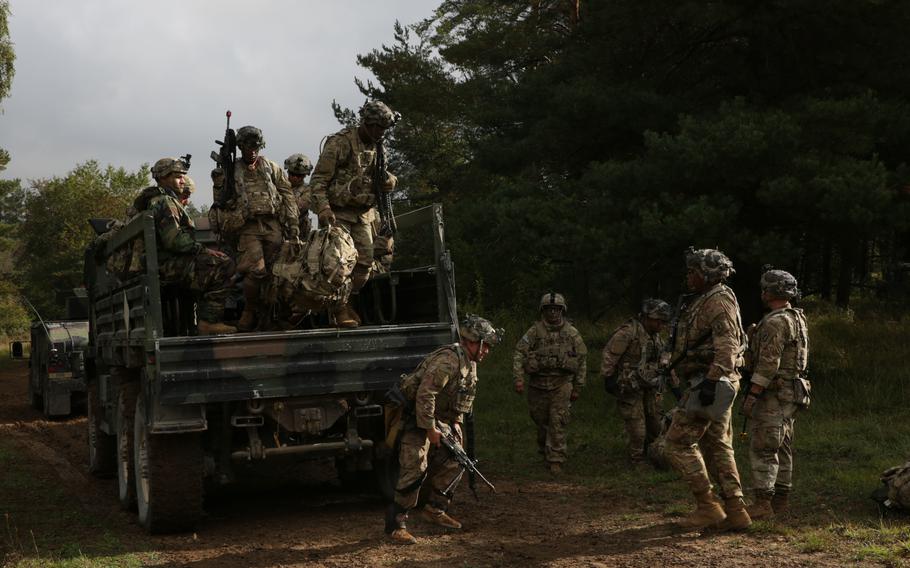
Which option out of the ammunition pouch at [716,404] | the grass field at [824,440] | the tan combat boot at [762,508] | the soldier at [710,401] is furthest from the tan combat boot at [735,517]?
the ammunition pouch at [716,404]

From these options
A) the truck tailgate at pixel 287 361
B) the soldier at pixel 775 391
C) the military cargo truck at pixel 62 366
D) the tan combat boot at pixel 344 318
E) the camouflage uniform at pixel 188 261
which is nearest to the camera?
the truck tailgate at pixel 287 361

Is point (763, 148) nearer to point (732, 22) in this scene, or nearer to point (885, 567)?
point (732, 22)

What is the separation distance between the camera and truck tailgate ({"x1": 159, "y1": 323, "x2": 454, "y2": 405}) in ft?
22.4

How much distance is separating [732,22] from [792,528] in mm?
8647

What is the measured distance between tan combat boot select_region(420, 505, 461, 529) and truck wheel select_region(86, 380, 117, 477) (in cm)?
419

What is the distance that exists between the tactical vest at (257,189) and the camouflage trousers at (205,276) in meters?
0.43

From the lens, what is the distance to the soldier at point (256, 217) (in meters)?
7.86

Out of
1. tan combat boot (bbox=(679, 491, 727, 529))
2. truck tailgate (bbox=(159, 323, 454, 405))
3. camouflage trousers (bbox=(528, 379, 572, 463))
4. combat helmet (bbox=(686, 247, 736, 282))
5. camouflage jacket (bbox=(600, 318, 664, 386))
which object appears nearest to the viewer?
truck tailgate (bbox=(159, 323, 454, 405))

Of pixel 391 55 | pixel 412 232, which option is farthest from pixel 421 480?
pixel 391 55

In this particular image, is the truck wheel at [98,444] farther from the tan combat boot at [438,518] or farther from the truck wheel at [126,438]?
the tan combat boot at [438,518]

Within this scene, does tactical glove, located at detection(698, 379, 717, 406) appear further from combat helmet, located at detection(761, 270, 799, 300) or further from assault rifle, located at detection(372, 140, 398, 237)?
assault rifle, located at detection(372, 140, 398, 237)

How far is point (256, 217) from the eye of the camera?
26.3 feet

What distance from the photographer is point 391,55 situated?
103 ft

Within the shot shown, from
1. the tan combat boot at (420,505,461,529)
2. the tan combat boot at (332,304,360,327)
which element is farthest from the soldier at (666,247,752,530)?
the tan combat boot at (332,304,360,327)
